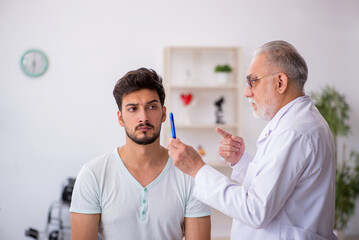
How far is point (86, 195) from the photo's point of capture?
5.59 feet

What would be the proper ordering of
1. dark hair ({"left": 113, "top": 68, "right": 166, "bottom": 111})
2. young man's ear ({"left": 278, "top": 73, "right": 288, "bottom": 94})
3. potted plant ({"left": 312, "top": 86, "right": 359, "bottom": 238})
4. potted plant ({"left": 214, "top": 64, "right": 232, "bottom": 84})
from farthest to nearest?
potted plant ({"left": 214, "top": 64, "right": 232, "bottom": 84})
potted plant ({"left": 312, "top": 86, "right": 359, "bottom": 238})
dark hair ({"left": 113, "top": 68, "right": 166, "bottom": 111})
young man's ear ({"left": 278, "top": 73, "right": 288, "bottom": 94})

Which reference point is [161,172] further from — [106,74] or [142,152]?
[106,74]

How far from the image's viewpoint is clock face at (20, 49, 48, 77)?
4020 millimetres

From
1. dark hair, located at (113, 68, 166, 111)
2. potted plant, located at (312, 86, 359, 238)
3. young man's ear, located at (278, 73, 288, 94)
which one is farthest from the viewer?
potted plant, located at (312, 86, 359, 238)

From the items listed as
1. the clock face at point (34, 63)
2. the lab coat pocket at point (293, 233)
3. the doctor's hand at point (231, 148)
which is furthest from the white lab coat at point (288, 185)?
the clock face at point (34, 63)

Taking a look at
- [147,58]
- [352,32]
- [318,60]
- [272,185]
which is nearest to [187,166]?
[272,185]

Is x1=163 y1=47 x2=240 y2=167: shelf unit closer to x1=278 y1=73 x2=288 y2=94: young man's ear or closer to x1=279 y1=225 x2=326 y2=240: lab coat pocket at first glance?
x1=278 y1=73 x2=288 y2=94: young man's ear

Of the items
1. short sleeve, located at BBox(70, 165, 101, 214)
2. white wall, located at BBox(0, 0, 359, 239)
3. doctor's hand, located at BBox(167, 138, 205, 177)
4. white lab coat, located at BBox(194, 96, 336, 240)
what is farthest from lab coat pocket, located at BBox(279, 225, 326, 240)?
white wall, located at BBox(0, 0, 359, 239)

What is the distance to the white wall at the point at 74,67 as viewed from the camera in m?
4.02

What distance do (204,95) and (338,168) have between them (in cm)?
158

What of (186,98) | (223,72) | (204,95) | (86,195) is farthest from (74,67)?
(86,195)

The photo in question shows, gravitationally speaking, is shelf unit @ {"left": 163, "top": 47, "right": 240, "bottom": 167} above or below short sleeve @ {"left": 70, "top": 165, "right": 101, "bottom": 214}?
above

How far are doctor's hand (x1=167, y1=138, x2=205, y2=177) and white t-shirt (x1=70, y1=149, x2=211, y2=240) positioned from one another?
309 mm

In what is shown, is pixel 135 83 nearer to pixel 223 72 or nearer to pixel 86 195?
pixel 86 195
